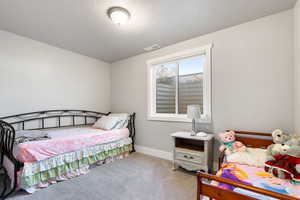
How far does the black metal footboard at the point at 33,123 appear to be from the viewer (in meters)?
1.74

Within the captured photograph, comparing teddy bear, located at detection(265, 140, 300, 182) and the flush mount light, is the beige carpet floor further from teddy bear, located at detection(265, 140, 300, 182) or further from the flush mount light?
the flush mount light

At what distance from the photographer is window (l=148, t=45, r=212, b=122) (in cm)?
249

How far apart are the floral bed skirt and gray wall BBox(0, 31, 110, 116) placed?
1.30 meters

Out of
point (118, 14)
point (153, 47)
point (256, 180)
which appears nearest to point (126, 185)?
point (256, 180)

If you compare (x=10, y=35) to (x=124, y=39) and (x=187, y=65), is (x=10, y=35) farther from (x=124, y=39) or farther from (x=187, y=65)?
(x=187, y=65)

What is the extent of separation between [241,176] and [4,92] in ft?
12.0

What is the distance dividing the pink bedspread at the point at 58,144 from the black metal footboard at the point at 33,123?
104 mm

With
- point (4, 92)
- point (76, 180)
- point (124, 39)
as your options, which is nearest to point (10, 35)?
point (4, 92)

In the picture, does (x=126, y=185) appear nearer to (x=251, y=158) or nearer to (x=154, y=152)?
(x=154, y=152)

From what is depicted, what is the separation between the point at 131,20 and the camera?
2.10 m

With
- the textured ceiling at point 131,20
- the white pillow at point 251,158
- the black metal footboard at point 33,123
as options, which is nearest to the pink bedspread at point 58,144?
the black metal footboard at point 33,123

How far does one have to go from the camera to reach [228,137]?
2.00m

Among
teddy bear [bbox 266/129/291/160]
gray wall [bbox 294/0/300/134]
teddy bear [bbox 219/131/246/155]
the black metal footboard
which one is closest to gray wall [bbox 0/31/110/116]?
the black metal footboard

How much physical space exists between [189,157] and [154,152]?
104 cm
